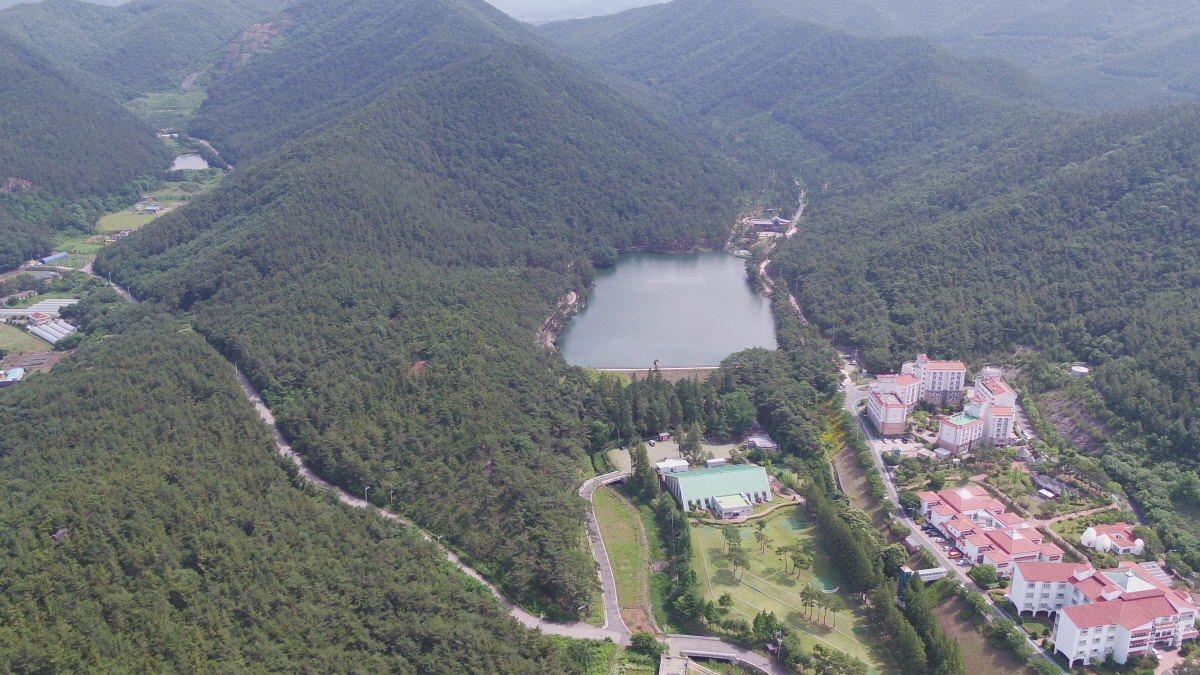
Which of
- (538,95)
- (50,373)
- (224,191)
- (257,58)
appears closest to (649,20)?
(257,58)

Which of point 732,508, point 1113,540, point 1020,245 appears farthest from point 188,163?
point 1113,540

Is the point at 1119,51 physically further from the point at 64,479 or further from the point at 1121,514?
the point at 64,479

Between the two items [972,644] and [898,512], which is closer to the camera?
[972,644]

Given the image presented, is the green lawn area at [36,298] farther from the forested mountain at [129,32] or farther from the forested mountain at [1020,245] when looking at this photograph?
the forested mountain at [129,32]

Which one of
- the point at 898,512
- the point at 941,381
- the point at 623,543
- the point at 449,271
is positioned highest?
the point at 449,271

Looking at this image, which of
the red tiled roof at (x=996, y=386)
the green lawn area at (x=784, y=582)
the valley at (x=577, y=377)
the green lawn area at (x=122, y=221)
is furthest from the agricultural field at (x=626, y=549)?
the green lawn area at (x=122, y=221)

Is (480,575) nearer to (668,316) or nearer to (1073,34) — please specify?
(668,316)
